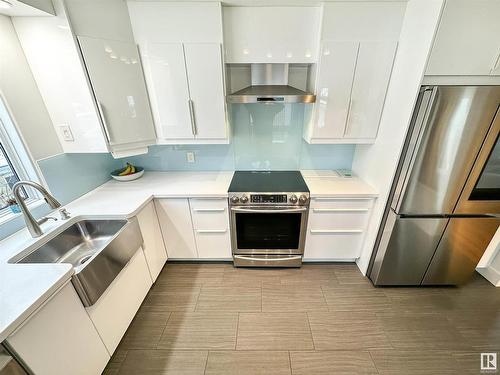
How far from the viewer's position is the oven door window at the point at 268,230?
6.23 feet

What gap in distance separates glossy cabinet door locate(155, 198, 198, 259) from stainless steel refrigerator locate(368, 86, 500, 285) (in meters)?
1.78

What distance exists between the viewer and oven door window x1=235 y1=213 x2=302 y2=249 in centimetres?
190

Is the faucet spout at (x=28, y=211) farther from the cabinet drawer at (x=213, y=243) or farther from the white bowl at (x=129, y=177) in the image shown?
the cabinet drawer at (x=213, y=243)

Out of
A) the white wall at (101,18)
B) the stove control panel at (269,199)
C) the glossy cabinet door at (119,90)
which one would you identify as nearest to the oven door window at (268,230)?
the stove control panel at (269,199)

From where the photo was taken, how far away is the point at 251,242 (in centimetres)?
203

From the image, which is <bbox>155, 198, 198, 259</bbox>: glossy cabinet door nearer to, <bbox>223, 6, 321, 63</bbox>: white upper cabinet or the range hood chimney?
the range hood chimney

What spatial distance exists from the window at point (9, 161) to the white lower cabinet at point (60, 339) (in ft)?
2.86

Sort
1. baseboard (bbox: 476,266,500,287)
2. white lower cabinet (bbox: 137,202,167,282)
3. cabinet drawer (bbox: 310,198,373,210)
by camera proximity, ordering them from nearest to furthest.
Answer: white lower cabinet (bbox: 137,202,167,282)
cabinet drawer (bbox: 310,198,373,210)
baseboard (bbox: 476,266,500,287)

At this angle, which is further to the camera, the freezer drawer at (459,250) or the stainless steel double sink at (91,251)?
the freezer drawer at (459,250)

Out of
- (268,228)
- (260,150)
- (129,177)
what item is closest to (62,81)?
(129,177)

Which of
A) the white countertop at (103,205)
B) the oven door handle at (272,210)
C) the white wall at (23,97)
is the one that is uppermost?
the white wall at (23,97)

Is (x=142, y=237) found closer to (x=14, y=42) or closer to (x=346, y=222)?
(x=14, y=42)

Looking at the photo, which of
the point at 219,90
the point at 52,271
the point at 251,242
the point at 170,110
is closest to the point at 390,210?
the point at 251,242

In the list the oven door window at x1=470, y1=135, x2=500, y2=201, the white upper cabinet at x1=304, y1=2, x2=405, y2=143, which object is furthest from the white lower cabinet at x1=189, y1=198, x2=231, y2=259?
the oven door window at x1=470, y1=135, x2=500, y2=201
